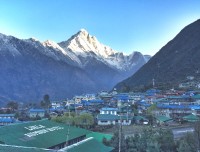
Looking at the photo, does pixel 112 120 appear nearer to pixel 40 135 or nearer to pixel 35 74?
pixel 40 135

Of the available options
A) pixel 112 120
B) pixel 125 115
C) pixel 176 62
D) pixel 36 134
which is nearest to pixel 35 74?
pixel 176 62

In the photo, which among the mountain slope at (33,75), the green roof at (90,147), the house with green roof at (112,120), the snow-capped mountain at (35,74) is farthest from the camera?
the snow-capped mountain at (35,74)

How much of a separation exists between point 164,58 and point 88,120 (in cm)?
7856

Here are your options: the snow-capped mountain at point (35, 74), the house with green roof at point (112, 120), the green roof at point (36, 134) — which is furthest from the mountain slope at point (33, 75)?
the green roof at point (36, 134)

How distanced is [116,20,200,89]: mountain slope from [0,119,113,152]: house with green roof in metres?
59.3

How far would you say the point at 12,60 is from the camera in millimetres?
162625

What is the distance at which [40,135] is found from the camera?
27125 mm

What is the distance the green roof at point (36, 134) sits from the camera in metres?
25.1

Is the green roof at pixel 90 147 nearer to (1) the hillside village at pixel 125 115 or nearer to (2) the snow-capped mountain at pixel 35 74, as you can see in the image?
(1) the hillside village at pixel 125 115

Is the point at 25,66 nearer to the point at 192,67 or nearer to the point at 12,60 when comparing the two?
the point at 12,60

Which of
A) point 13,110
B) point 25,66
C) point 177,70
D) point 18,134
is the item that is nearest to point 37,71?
point 25,66

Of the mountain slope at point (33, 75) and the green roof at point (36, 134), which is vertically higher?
the mountain slope at point (33, 75)

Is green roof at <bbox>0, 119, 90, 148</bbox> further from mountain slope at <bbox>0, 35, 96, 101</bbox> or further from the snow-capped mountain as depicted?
mountain slope at <bbox>0, 35, 96, 101</bbox>

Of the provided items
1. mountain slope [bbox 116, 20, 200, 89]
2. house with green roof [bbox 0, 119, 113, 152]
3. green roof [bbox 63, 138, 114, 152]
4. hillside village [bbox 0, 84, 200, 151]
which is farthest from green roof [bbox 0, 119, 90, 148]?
mountain slope [bbox 116, 20, 200, 89]
